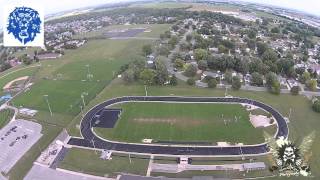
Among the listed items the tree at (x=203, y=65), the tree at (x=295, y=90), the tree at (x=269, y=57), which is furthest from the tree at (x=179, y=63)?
the tree at (x=295, y=90)

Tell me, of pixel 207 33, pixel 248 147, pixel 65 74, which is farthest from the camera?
pixel 207 33

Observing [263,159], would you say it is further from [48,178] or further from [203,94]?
[48,178]

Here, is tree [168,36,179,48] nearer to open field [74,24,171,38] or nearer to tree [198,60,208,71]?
open field [74,24,171,38]

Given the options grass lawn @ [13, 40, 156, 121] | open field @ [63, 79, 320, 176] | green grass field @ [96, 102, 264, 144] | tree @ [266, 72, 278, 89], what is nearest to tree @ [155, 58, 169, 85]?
open field @ [63, 79, 320, 176]

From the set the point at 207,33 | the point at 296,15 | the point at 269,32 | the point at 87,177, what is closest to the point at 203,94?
the point at 87,177

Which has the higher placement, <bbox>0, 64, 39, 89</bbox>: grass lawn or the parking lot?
<bbox>0, 64, 39, 89</bbox>: grass lawn

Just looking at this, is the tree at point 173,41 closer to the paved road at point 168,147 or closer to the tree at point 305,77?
the tree at point 305,77
